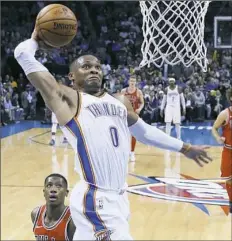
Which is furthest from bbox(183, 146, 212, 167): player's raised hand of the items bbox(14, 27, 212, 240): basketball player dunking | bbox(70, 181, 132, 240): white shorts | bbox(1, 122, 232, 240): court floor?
bbox(1, 122, 232, 240): court floor

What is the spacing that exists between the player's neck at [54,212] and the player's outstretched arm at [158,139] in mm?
922

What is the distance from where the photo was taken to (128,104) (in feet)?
10.6

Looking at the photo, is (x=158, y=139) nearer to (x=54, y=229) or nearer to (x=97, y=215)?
(x=97, y=215)

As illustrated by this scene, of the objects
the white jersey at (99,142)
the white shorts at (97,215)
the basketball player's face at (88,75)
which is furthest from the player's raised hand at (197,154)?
the basketball player's face at (88,75)

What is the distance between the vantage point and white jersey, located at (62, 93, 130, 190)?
293 centimetres

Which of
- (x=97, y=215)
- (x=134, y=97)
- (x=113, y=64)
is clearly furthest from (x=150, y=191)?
(x=113, y=64)

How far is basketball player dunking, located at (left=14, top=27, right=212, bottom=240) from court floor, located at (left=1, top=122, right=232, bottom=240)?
2.54m

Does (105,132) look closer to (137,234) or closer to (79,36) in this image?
(137,234)

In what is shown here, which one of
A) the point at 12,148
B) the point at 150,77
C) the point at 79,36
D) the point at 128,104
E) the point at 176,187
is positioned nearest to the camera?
the point at 128,104

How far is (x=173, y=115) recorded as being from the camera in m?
11.8

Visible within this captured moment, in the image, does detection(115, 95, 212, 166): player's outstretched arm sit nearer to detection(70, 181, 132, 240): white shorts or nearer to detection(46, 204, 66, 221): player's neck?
detection(70, 181, 132, 240): white shorts

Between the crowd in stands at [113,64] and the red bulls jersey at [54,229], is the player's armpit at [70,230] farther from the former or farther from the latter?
the crowd in stands at [113,64]

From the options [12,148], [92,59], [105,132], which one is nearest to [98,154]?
[105,132]

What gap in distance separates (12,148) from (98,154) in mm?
8673
